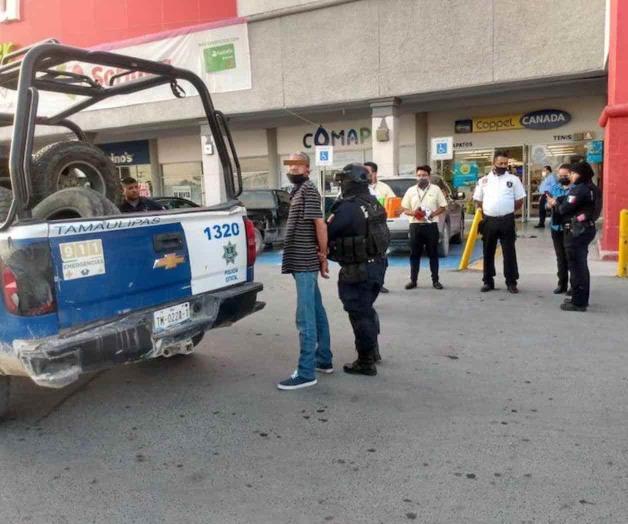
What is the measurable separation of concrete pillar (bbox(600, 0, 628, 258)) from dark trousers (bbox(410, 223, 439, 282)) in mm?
3426

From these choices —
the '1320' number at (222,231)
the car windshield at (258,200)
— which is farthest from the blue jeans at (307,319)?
the car windshield at (258,200)

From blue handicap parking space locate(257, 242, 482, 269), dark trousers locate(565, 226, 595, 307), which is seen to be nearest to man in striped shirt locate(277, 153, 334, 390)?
A: dark trousers locate(565, 226, 595, 307)

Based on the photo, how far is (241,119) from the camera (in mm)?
18359

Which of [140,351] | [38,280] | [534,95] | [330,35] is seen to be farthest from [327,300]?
[534,95]

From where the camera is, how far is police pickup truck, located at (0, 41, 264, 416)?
3125 mm

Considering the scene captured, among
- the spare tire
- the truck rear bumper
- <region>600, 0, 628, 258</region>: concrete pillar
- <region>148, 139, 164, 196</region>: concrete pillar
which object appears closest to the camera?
the truck rear bumper

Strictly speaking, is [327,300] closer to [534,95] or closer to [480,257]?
[480,257]

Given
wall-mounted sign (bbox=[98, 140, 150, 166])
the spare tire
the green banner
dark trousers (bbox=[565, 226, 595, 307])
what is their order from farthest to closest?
wall-mounted sign (bbox=[98, 140, 150, 166]) → the green banner → dark trousers (bbox=[565, 226, 595, 307]) → the spare tire

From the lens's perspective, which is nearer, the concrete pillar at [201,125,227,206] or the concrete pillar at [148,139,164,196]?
the concrete pillar at [201,125,227,206]

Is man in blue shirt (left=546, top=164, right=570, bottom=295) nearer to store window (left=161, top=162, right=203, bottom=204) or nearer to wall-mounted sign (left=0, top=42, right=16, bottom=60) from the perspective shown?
store window (left=161, top=162, right=203, bottom=204)

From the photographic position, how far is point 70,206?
3.90 metres

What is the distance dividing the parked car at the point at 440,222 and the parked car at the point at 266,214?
Answer: 8.27 feet

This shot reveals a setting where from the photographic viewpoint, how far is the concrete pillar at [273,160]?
2119 centimetres

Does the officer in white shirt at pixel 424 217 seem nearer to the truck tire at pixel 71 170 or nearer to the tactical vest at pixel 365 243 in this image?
the tactical vest at pixel 365 243
